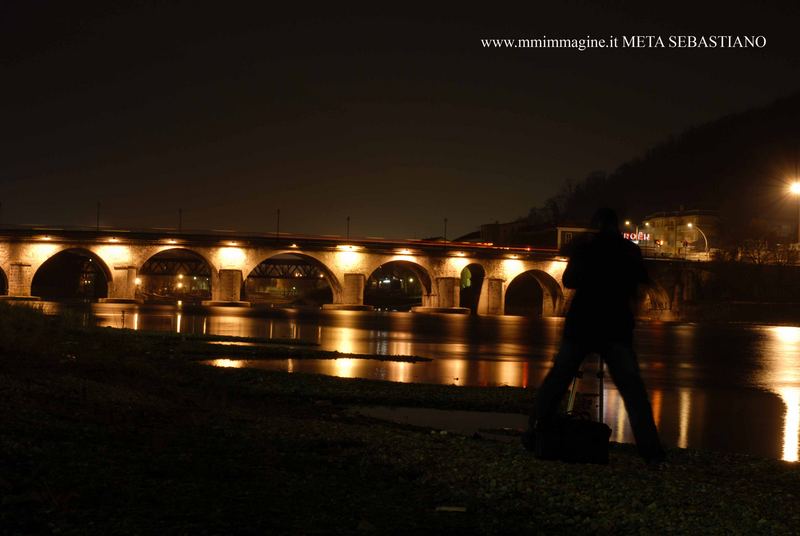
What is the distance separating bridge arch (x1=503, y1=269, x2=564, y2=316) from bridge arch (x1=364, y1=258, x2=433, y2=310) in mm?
9848

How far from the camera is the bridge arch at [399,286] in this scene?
9281 cm

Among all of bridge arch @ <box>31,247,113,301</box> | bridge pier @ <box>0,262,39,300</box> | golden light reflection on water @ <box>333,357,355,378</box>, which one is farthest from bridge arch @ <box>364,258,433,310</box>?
golden light reflection on water @ <box>333,357,355,378</box>

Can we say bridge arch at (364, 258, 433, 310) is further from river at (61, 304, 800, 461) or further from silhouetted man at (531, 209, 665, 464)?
silhouetted man at (531, 209, 665, 464)

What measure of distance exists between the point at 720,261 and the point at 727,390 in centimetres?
8095

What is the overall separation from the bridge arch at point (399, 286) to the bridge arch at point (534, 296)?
9.85 meters

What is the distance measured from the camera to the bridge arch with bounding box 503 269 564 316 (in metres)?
97.7

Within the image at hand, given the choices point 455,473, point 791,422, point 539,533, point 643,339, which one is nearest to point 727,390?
point 791,422

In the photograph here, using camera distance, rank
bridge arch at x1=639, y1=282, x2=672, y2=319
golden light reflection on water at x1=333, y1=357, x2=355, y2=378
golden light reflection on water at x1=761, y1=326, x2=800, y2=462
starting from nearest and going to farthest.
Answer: golden light reflection on water at x1=761, y1=326, x2=800, y2=462 → golden light reflection on water at x1=333, y1=357, x2=355, y2=378 → bridge arch at x1=639, y1=282, x2=672, y2=319

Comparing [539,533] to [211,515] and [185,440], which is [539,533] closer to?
[211,515]

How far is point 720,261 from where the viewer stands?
95938mm

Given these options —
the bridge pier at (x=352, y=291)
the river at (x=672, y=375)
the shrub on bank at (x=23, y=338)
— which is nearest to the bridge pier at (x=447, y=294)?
the bridge pier at (x=352, y=291)

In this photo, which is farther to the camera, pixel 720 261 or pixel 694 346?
pixel 720 261

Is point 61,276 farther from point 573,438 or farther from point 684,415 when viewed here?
point 573,438

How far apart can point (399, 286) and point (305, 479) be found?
16329 centimetres
